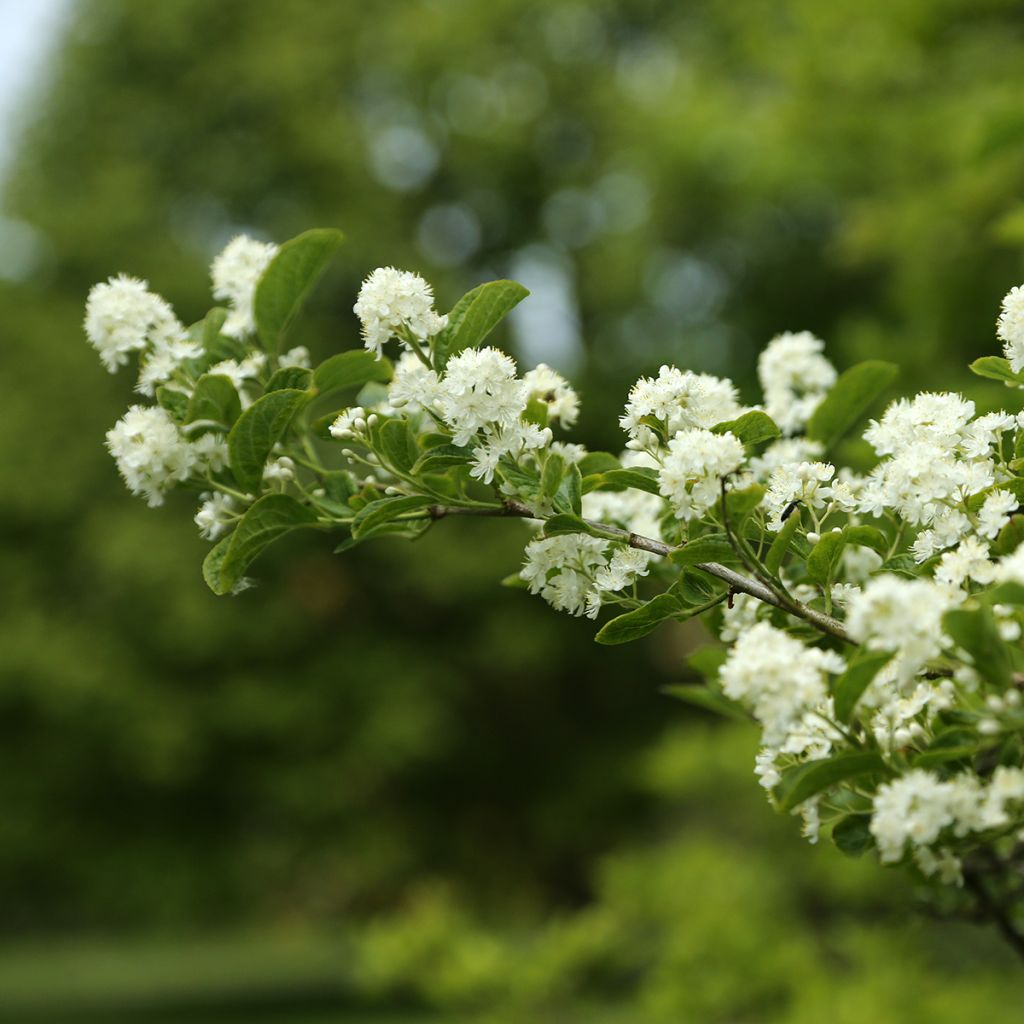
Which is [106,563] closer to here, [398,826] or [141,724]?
[141,724]

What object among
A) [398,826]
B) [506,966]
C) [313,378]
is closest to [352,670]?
[398,826]

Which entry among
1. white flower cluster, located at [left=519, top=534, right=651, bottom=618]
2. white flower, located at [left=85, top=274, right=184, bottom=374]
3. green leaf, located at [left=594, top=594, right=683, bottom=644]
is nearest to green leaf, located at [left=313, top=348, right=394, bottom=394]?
white flower, located at [left=85, top=274, right=184, bottom=374]

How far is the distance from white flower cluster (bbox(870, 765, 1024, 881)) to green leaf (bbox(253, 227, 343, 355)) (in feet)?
3.28

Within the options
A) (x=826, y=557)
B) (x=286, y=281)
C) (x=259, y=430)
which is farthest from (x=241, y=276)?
(x=826, y=557)

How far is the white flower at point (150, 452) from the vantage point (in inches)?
63.5

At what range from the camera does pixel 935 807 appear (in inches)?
45.1

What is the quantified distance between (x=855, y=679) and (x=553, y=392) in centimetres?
66

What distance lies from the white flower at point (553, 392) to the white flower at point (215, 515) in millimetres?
420

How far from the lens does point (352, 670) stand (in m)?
16.1

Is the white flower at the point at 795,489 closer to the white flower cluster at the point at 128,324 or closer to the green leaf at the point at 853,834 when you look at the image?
the green leaf at the point at 853,834

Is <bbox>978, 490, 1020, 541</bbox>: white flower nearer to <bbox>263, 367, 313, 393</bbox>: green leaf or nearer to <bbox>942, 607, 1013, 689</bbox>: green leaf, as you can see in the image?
<bbox>942, 607, 1013, 689</bbox>: green leaf

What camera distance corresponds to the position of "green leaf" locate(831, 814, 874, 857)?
4.62 ft

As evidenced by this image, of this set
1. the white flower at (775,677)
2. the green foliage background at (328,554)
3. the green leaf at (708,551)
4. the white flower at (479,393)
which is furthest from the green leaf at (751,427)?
the green foliage background at (328,554)

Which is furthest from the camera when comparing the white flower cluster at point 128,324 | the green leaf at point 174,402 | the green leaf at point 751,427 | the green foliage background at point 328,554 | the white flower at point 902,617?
the green foliage background at point 328,554
